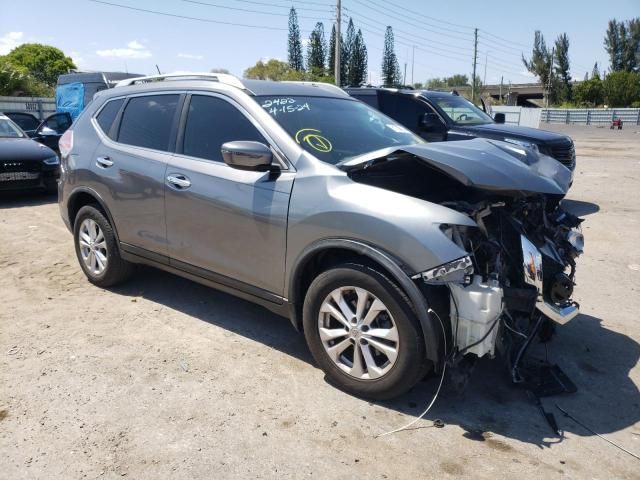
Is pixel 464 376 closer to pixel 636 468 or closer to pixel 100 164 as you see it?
pixel 636 468

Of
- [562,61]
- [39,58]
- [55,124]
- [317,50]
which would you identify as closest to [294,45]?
[317,50]

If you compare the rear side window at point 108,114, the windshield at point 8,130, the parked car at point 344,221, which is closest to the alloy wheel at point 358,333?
the parked car at point 344,221

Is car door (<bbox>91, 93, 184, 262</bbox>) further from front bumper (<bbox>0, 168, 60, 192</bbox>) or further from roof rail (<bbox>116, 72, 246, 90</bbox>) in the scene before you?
front bumper (<bbox>0, 168, 60, 192</bbox>)

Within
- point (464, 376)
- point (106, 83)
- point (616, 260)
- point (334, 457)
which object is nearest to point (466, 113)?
point (616, 260)

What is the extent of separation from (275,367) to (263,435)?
773mm

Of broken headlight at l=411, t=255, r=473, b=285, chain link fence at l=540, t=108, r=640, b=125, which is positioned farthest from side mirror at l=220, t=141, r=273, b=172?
chain link fence at l=540, t=108, r=640, b=125

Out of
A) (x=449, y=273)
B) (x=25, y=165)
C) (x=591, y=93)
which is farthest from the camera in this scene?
(x=591, y=93)

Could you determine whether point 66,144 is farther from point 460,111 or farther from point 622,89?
point 622,89

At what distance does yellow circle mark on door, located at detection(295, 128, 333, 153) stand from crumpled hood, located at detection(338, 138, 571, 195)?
210 mm

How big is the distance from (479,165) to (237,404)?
204 cm

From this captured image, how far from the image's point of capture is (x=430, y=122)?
896 cm

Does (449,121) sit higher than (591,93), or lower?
lower

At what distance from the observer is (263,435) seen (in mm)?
2969

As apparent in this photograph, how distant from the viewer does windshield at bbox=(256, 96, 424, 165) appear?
370cm
